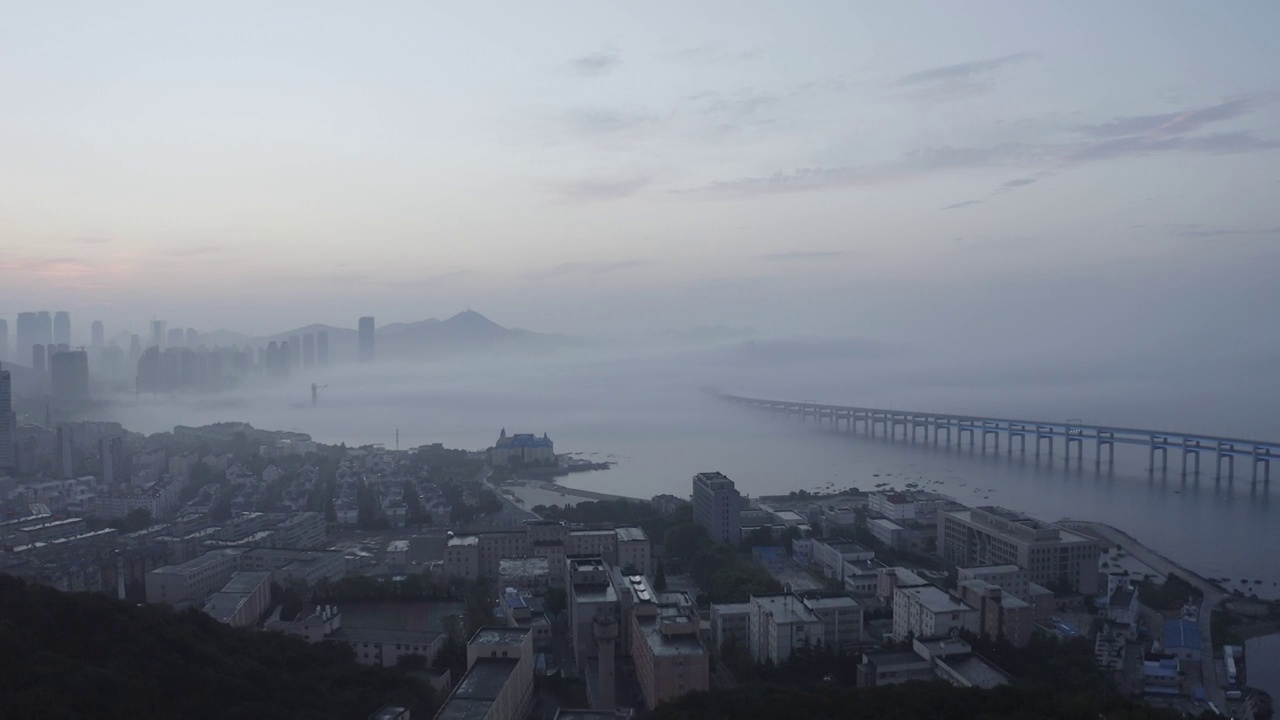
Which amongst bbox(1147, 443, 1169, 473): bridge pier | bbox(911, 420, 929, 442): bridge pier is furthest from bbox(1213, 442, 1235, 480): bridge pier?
bbox(911, 420, 929, 442): bridge pier

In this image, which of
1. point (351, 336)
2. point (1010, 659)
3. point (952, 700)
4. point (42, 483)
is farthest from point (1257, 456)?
point (351, 336)

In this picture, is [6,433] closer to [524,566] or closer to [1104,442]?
[524,566]

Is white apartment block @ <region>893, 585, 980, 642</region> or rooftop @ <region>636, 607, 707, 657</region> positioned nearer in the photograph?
rooftop @ <region>636, 607, 707, 657</region>

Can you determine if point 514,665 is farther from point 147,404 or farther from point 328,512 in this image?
point 147,404

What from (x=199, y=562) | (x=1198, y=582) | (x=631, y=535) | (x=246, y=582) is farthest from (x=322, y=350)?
(x=1198, y=582)

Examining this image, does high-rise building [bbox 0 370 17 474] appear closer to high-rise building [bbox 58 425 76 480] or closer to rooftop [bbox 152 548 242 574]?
high-rise building [bbox 58 425 76 480]
